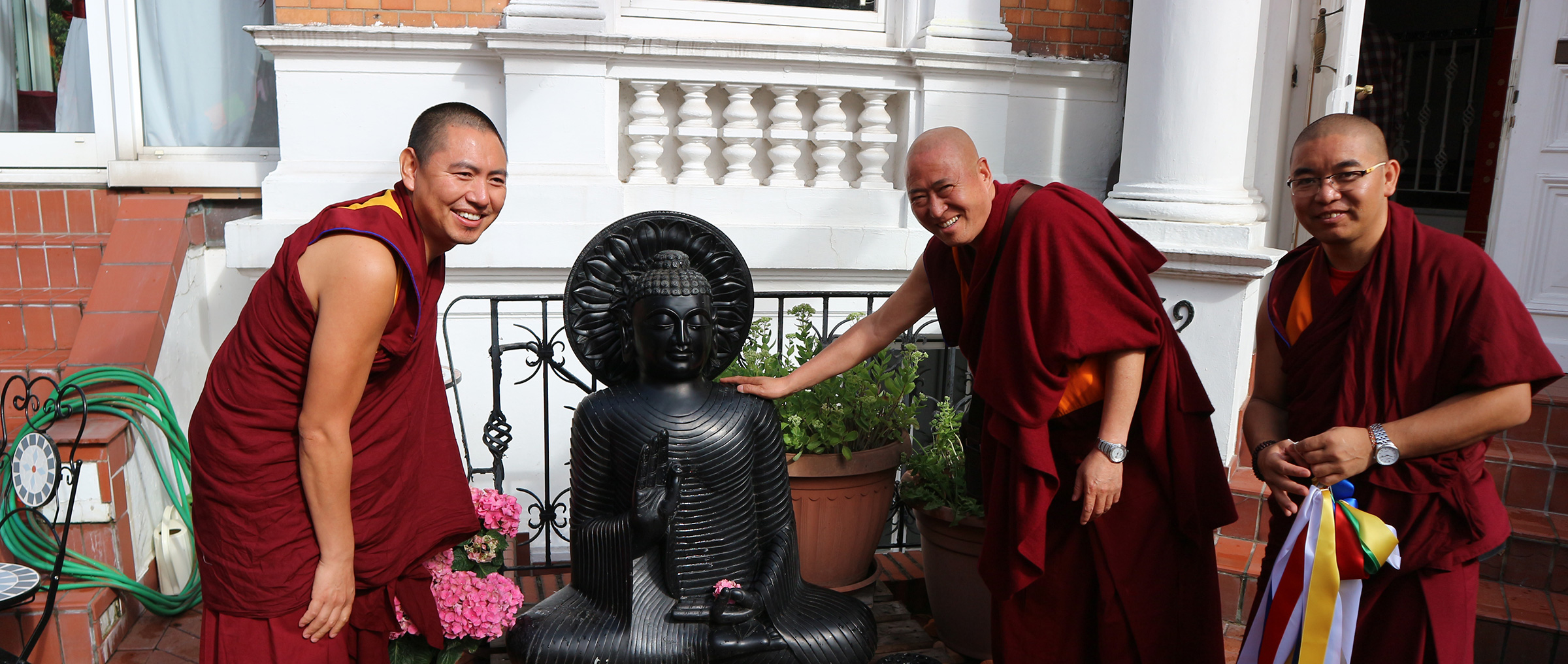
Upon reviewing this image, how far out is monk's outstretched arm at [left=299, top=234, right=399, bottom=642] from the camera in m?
1.86

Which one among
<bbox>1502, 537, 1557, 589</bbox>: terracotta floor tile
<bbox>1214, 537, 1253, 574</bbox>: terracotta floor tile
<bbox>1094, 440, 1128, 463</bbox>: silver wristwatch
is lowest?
<bbox>1214, 537, 1253, 574</bbox>: terracotta floor tile

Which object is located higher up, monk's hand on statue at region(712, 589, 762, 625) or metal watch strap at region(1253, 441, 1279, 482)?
metal watch strap at region(1253, 441, 1279, 482)

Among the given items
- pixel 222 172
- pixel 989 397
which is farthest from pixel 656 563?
pixel 222 172

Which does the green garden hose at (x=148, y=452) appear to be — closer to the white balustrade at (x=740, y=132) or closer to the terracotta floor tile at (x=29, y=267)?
the terracotta floor tile at (x=29, y=267)

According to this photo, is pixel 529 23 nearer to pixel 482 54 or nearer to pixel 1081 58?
pixel 482 54

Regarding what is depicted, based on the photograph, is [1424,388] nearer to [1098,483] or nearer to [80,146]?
[1098,483]

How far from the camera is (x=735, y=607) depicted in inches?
98.3

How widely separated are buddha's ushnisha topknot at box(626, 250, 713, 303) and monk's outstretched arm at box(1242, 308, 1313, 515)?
1446 millimetres

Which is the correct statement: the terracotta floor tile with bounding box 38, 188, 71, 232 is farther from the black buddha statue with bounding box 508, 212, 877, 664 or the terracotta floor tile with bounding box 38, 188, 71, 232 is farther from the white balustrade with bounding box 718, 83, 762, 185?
the black buddha statue with bounding box 508, 212, 877, 664

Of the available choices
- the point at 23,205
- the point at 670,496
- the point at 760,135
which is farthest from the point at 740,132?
the point at 23,205

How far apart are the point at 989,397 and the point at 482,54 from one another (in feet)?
10.6

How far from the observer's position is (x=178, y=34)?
4984 mm

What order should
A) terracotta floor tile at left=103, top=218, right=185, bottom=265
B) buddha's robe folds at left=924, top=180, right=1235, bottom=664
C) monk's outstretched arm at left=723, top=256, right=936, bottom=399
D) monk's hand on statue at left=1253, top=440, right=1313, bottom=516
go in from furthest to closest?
1. terracotta floor tile at left=103, top=218, right=185, bottom=265
2. monk's outstretched arm at left=723, top=256, right=936, bottom=399
3. buddha's robe folds at left=924, top=180, right=1235, bottom=664
4. monk's hand on statue at left=1253, top=440, right=1313, bottom=516

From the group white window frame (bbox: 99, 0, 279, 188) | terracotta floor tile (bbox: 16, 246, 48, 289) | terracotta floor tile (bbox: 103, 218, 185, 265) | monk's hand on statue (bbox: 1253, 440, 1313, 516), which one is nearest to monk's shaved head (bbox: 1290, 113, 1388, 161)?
monk's hand on statue (bbox: 1253, 440, 1313, 516)
